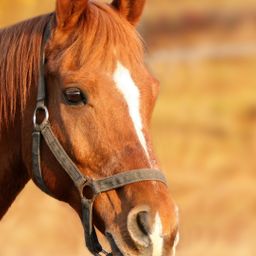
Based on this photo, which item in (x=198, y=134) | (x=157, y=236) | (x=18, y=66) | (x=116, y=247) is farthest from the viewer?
(x=198, y=134)

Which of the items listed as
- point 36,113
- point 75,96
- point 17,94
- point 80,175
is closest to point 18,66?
point 17,94

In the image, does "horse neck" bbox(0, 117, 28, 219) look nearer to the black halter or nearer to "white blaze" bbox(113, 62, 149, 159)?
the black halter

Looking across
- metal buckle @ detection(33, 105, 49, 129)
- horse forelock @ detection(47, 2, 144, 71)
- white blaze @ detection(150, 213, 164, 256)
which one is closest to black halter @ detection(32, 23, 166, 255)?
metal buckle @ detection(33, 105, 49, 129)

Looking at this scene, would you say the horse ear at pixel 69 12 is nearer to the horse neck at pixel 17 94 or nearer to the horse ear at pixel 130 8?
the horse neck at pixel 17 94

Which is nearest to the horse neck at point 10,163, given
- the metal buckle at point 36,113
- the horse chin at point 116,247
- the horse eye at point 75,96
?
the metal buckle at point 36,113

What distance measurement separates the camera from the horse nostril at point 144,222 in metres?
3.68

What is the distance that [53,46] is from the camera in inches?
160

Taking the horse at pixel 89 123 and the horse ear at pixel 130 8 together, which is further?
the horse ear at pixel 130 8

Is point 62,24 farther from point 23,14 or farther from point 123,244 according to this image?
point 23,14

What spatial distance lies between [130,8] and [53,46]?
1.56ft

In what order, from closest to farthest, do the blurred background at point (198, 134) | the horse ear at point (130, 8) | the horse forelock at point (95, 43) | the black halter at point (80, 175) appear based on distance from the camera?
the black halter at point (80, 175)
the horse forelock at point (95, 43)
the horse ear at point (130, 8)
the blurred background at point (198, 134)

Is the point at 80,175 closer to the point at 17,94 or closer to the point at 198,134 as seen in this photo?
the point at 17,94

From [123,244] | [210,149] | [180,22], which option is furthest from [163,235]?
[180,22]

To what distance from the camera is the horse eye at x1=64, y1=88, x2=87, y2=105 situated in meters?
3.88
